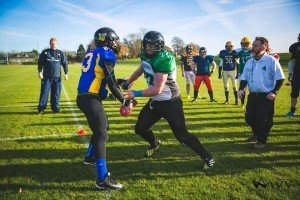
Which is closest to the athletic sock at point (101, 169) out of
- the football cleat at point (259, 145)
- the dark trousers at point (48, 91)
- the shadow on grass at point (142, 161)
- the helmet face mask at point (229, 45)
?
the shadow on grass at point (142, 161)

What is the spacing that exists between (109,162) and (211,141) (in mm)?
2591

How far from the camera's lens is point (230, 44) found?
38.2ft

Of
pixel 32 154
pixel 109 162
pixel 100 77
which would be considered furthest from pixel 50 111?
pixel 100 77

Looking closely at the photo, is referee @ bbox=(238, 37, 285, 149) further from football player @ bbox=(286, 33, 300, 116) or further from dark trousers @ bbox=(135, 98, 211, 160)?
football player @ bbox=(286, 33, 300, 116)

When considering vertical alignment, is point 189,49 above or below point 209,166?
above

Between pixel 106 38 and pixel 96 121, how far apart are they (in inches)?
51.4

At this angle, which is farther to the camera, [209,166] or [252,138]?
[252,138]

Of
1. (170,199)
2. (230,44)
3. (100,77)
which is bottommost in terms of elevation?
(170,199)

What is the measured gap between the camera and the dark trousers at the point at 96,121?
409 centimetres

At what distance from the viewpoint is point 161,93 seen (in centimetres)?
467

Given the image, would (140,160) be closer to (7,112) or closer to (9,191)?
(9,191)

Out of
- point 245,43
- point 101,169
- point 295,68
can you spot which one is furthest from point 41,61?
point 295,68

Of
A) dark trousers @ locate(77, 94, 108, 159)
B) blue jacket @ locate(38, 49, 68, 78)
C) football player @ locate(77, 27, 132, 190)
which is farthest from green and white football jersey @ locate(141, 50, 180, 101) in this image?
blue jacket @ locate(38, 49, 68, 78)

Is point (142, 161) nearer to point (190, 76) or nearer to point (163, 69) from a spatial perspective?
point (163, 69)
